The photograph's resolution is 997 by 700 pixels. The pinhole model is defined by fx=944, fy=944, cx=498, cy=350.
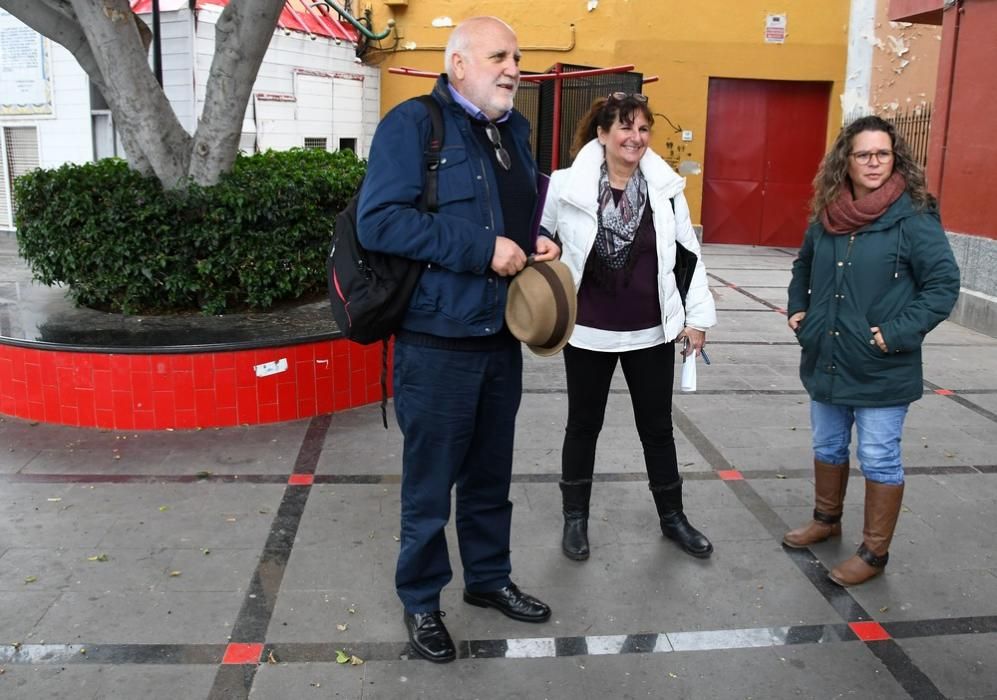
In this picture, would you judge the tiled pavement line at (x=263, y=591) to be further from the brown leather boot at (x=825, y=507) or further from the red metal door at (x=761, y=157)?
the red metal door at (x=761, y=157)

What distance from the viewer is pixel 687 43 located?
1409cm

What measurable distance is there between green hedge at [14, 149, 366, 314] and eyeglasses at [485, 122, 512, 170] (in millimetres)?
3163

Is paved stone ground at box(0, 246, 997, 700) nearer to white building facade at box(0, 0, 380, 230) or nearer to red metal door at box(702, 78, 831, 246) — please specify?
white building facade at box(0, 0, 380, 230)

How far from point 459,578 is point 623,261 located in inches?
53.4

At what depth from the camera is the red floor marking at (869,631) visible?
3.20 meters

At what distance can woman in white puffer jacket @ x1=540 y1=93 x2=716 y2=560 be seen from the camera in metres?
3.52

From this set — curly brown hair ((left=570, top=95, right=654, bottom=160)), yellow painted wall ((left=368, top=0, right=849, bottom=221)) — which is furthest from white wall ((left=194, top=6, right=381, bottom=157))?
curly brown hair ((left=570, top=95, right=654, bottom=160))

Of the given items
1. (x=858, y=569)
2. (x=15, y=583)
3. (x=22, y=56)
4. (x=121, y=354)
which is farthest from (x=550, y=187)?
(x=22, y=56)

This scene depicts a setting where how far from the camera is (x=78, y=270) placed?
5.85 m

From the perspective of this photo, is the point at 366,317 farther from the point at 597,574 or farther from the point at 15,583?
the point at 15,583

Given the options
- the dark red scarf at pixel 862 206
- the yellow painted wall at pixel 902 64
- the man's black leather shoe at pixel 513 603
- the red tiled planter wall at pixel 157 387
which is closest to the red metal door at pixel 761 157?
the yellow painted wall at pixel 902 64

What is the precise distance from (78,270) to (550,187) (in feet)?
11.9

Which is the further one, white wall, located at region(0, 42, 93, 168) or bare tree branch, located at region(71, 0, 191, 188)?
white wall, located at region(0, 42, 93, 168)

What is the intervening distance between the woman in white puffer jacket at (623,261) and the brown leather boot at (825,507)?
67 cm
